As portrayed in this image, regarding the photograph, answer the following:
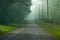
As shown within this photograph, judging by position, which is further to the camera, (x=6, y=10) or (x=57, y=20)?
(x=57, y=20)

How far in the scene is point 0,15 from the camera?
4750 cm

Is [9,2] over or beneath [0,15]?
over

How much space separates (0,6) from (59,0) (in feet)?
61.5

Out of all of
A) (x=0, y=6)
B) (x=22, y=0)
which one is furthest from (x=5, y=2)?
(x=22, y=0)

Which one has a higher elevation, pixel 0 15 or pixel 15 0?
pixel 15 0

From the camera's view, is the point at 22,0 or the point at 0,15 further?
the point at 22,0

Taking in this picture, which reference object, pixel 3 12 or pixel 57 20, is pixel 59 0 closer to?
pixel 57 20

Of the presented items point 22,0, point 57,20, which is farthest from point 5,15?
point 57,20

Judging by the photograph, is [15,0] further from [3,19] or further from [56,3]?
[56,3]

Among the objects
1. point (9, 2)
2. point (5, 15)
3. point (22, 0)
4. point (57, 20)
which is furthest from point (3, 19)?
point (57, 20)

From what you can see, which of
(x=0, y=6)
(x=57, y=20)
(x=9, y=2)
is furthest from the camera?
(x=57, y=20)

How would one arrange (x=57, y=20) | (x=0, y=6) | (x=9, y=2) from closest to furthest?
(x=0, y=6) → (x=9, y=2) → (x=57, y=20)

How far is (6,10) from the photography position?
49344mm

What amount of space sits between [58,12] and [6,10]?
638 inches
